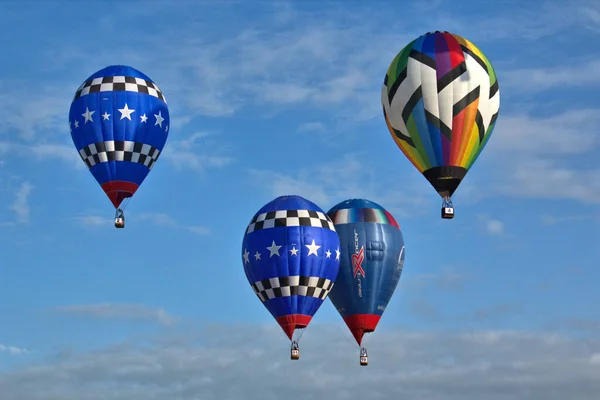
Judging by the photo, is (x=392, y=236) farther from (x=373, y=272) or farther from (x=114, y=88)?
(x=114, y=88)

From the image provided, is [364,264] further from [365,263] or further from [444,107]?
[444,107]

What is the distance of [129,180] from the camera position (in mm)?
53094

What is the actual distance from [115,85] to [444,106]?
11042mm

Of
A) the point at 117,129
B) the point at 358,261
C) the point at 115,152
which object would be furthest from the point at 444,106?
the point at 115,152

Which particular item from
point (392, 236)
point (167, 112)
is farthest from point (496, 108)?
point (167, 112)

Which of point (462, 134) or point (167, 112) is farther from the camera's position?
point (167, 112)

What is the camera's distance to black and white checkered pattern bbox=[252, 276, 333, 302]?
52.0 m

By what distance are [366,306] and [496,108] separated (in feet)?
29.2

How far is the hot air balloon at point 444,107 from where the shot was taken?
50.4 meters

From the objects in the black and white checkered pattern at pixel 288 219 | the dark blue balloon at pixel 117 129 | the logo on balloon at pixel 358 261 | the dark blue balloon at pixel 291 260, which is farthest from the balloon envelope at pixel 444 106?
the dark blue balloon at pixel 117 129

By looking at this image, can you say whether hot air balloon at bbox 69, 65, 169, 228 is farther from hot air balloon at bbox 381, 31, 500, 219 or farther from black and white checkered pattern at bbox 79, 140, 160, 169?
hot air balloon at bbox 381, 31, 500, 219

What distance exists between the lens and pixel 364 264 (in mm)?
55562

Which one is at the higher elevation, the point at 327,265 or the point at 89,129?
the point at 89,129

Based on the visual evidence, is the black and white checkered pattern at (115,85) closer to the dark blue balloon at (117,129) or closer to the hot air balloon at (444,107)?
the dark blue balloon at (117,129)
